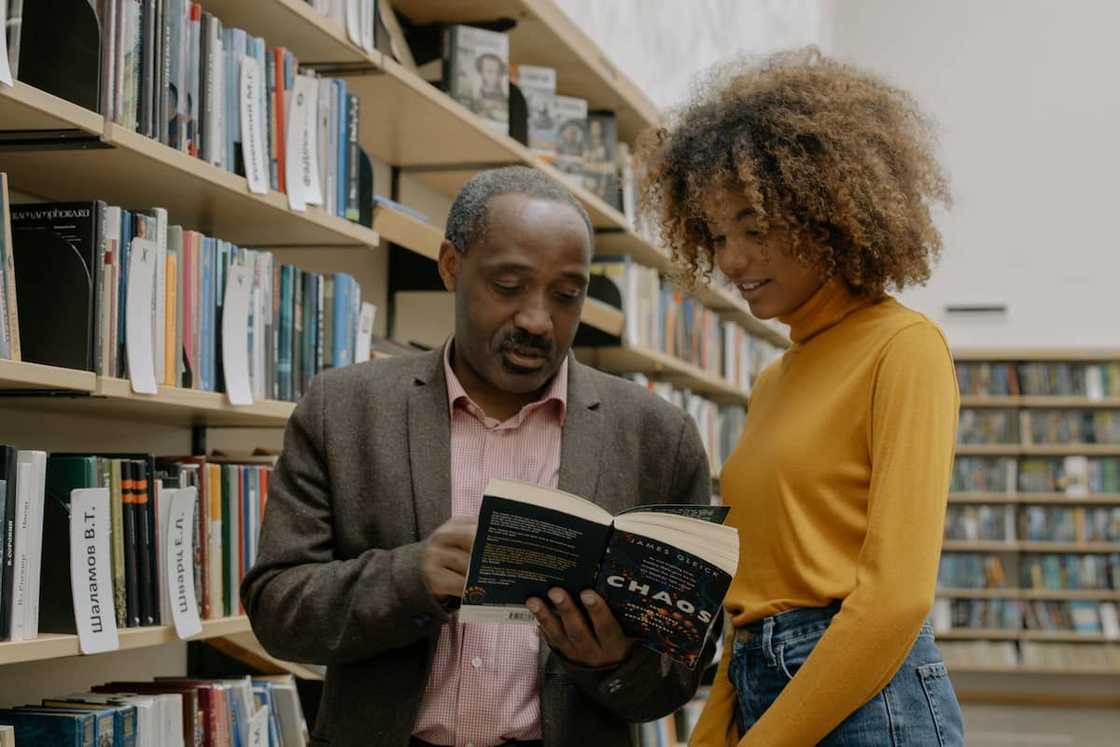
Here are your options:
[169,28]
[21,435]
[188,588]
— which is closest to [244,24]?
[169,28]

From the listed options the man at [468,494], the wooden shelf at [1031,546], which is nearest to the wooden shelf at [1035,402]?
the wooden shelf at [1031,546]

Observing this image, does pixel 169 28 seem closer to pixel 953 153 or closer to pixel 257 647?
pixel 257 647

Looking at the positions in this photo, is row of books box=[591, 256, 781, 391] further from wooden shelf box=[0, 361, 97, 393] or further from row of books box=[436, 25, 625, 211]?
wooden shelf box=[0, 361, 97, 393]

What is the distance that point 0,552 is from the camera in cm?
154

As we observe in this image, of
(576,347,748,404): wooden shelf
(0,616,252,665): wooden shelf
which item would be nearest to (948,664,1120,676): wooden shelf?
(576,347,748,404): wooden shelf

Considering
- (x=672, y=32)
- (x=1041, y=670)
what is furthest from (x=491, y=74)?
(x=1041, y=670)

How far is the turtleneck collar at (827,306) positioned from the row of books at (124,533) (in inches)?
40.0

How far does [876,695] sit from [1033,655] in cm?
753

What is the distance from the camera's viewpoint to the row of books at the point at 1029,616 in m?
8.23

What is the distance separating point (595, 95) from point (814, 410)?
270cm

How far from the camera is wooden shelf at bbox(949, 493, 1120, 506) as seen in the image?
8289mm

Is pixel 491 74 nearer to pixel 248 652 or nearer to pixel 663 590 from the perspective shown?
pixel 248 652

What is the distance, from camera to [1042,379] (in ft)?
28.6

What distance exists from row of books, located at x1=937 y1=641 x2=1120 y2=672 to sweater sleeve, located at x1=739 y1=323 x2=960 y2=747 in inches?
283
